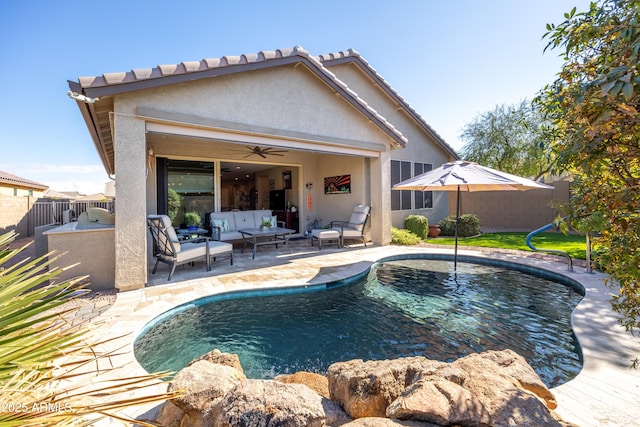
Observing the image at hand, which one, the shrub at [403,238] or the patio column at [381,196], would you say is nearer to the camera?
the patio column at [381,196]

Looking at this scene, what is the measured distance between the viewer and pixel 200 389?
7.12 ft

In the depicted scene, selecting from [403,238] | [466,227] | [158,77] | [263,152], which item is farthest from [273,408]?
[466,227]

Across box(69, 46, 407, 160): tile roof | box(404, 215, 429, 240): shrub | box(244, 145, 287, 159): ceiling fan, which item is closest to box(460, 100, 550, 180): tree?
box(404, 215, 429, 240): shrub

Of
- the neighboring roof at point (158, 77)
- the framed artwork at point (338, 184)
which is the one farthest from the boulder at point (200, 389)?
the framed artwork at point (338, 184)

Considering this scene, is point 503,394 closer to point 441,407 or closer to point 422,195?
point 441,407

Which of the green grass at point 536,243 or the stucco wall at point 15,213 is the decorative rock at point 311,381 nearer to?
the green grass at point 536,243

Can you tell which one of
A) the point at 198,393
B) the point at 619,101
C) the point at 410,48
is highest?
the point at 410,48

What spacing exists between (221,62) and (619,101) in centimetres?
695

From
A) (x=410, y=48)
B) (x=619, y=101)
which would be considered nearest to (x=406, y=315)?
(x=619, y=101)

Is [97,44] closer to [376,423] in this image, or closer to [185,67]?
[185,67]

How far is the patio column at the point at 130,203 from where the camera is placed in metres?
5.80

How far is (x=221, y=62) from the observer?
6645 millimetres

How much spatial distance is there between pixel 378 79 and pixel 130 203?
12.6 meters

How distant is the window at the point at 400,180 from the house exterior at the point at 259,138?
0.17ft
